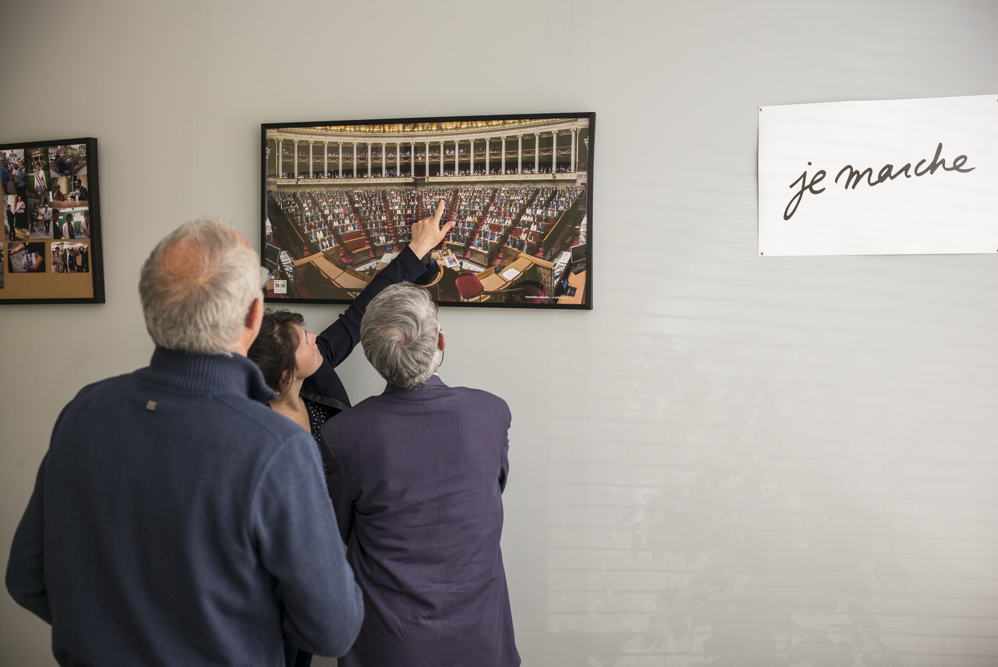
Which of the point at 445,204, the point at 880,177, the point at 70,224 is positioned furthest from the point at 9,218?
the point at 880,177

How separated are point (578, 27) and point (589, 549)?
1.63m

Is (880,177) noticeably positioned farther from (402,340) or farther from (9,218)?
(9,218)

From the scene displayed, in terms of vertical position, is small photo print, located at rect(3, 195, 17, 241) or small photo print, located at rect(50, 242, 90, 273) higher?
small photo print, located at rect(3, 195, 17, 241)

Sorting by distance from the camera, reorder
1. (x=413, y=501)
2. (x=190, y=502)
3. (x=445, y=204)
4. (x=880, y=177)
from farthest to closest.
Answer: (x=445, y=204)
(x=880, y=177)
(x=413, y=501)
(x=190, y=502)

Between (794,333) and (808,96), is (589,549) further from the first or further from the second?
(808,96)

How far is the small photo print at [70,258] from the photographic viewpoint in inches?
84.9

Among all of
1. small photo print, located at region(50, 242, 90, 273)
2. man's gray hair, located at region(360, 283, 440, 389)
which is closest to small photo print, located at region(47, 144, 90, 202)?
small photo print, located at region(50, 242, 90, 273)

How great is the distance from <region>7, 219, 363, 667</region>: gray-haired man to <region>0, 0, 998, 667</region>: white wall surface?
3.30 feet

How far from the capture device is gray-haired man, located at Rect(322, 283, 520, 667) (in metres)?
1.38

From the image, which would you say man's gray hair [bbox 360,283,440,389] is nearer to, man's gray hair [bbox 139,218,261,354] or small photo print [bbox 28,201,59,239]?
man's gray hair [bbox 139,218,261,354]

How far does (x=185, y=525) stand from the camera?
95cm

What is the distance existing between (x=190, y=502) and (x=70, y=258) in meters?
1.70

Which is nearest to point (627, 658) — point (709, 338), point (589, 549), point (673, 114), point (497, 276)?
point (589, 549)

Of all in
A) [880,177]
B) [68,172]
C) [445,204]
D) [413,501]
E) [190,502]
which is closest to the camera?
[190,502]
